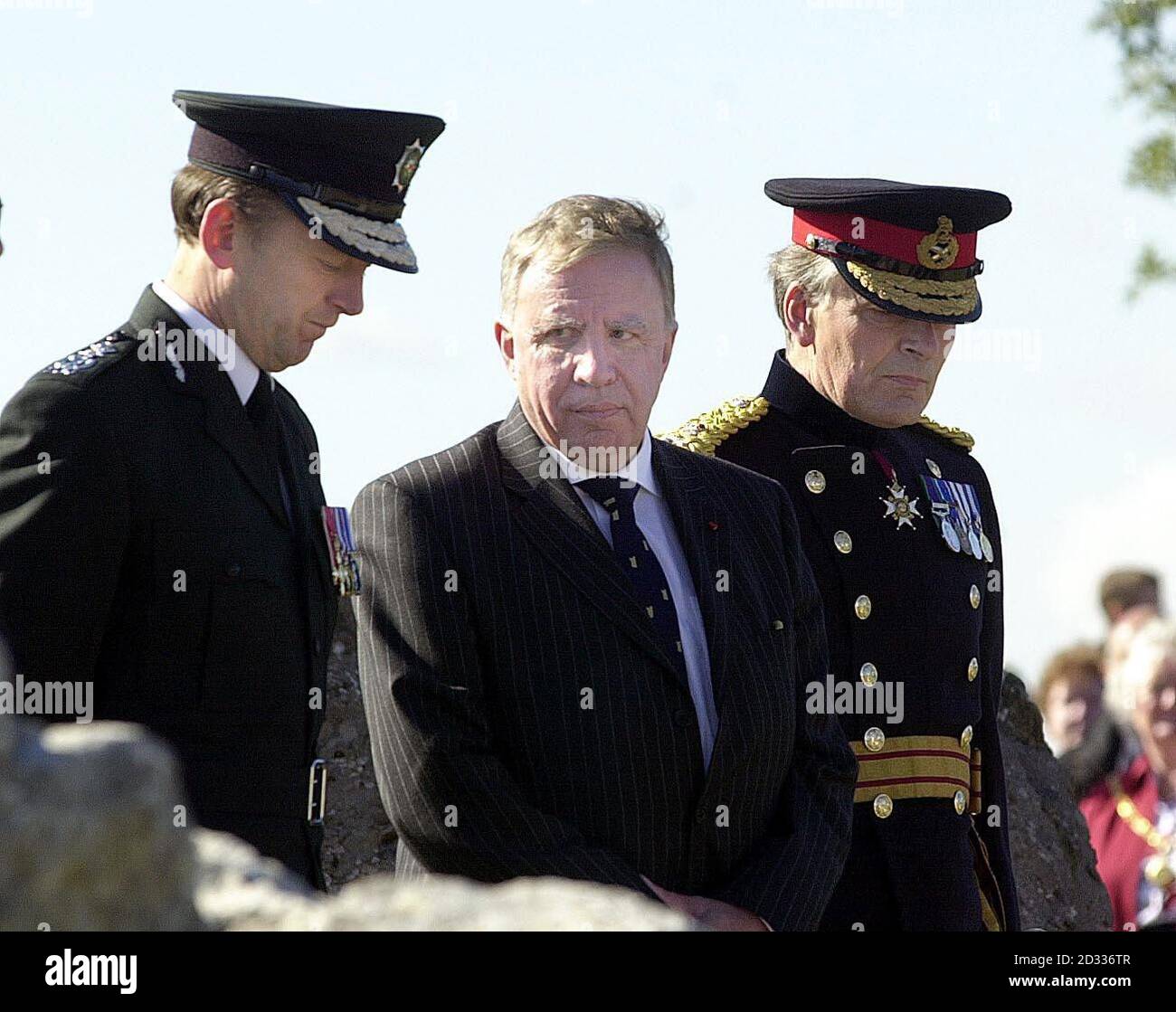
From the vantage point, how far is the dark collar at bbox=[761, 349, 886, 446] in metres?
4.72

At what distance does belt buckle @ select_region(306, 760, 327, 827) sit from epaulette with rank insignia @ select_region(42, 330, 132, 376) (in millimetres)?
831

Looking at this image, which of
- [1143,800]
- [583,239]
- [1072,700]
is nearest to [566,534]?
[583,239]

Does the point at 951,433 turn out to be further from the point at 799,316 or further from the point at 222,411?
the point at 222,411

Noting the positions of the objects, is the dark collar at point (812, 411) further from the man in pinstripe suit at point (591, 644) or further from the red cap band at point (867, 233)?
the man in pinstripe suit at point (591, 644)

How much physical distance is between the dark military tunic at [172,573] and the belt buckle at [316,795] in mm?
14

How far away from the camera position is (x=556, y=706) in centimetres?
358

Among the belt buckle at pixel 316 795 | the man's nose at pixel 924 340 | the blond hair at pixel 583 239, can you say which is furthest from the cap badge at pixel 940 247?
the belt buckle at pixel 316 795

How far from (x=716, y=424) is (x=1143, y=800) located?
2.26 m

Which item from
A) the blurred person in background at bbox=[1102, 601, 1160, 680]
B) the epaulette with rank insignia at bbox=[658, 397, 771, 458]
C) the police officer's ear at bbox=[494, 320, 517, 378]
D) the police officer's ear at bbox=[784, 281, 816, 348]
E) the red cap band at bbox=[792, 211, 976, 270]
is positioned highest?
the red cap band at bbox=[792, 211, 976, 270]

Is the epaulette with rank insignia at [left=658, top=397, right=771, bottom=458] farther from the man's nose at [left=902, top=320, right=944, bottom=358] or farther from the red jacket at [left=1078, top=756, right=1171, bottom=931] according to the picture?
the red jacket at [left=1078, top=756, right=1171, bottom=931]

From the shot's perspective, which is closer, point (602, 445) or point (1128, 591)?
point (602, 445)

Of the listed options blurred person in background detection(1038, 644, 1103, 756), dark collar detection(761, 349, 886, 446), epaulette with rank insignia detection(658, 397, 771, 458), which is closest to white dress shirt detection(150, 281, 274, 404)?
epaulette with rank insignia detection(658, 397, 771, 458)

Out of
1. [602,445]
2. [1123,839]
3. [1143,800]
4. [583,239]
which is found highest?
[583,239]

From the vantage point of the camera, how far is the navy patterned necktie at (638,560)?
3705mm
